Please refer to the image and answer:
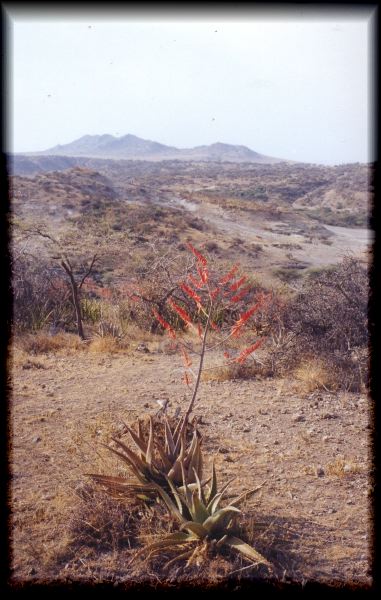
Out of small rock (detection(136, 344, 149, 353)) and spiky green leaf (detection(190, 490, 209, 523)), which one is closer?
spiky green leaf (detection(190, 490, 209, 523))

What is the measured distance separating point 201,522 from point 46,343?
5.27m

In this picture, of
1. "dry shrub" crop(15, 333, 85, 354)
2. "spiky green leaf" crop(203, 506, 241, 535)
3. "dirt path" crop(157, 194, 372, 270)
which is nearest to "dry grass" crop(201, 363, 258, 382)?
"dry shrub" crop(15, 333, 85, 354)

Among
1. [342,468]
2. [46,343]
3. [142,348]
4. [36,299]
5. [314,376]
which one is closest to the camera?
[342,468]

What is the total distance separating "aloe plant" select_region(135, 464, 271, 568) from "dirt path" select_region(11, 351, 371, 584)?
13.0 inches

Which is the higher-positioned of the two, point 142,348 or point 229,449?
point 142,348

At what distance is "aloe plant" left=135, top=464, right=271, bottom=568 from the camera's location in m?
3.14

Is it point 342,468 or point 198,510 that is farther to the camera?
point 342,468

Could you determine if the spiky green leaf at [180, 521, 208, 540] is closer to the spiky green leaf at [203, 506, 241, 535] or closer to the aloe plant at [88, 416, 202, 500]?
the spiky green leaf at [203, 506, 241, 535]

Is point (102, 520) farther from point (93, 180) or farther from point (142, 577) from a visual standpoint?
point (93, 180)

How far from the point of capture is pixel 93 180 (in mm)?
42500

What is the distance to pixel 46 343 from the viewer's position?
8.00 m

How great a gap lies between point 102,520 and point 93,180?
4108 cm

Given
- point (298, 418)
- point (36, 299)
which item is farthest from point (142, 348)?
point (298, 418)

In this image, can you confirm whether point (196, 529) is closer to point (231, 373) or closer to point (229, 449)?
point (229, 449)
